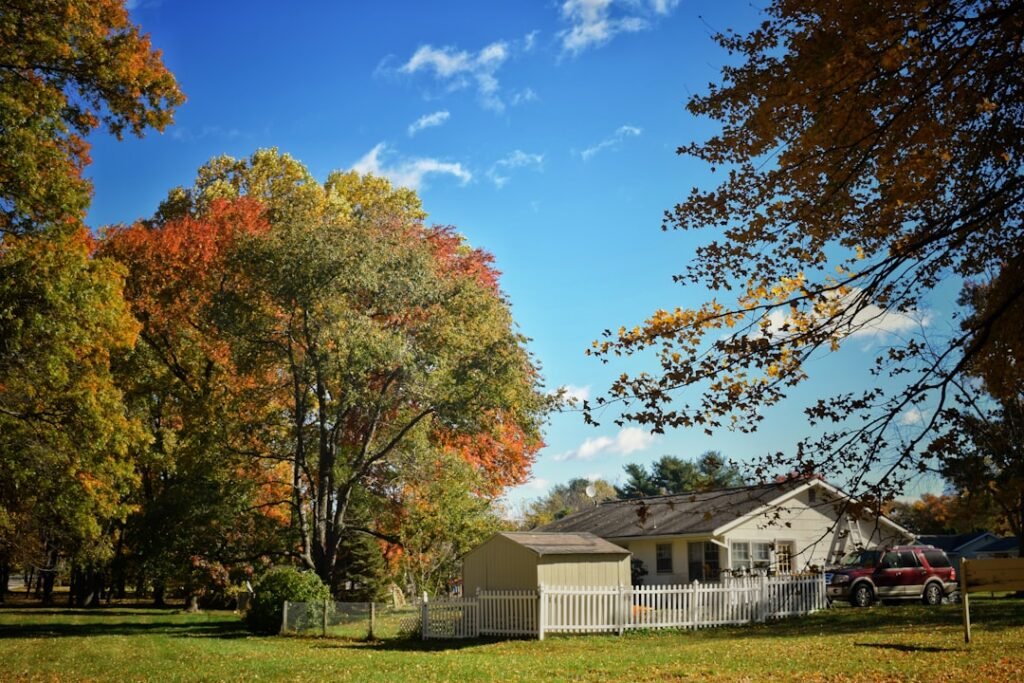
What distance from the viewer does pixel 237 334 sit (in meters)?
24.9

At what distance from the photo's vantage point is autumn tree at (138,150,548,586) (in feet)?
→ 79.5

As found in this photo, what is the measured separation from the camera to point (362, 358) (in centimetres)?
2353

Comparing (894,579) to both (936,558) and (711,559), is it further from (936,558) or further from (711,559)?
(711,559)

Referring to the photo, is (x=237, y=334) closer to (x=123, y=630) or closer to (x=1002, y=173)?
(x=123, y=630)

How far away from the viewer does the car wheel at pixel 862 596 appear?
25.0 metres

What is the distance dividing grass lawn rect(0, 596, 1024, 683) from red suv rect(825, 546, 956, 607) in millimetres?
1478

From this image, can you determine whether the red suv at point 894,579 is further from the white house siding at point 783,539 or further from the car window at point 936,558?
the white house siding at point 783,539

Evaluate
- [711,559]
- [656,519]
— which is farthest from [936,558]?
[656,519]

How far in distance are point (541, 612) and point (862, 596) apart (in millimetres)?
10793

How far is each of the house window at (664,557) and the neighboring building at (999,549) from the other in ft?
122

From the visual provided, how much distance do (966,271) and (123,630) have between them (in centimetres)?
2458

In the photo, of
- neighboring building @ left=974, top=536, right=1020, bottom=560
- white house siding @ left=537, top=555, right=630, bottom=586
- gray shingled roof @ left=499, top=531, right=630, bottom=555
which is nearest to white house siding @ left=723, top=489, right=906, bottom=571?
white house siding @ left=537, top=555, right=630, bottom=586

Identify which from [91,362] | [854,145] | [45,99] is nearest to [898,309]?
[854,145]

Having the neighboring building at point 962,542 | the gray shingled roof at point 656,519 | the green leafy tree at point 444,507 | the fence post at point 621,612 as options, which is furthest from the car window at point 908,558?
the neighboring building at point 962,542
